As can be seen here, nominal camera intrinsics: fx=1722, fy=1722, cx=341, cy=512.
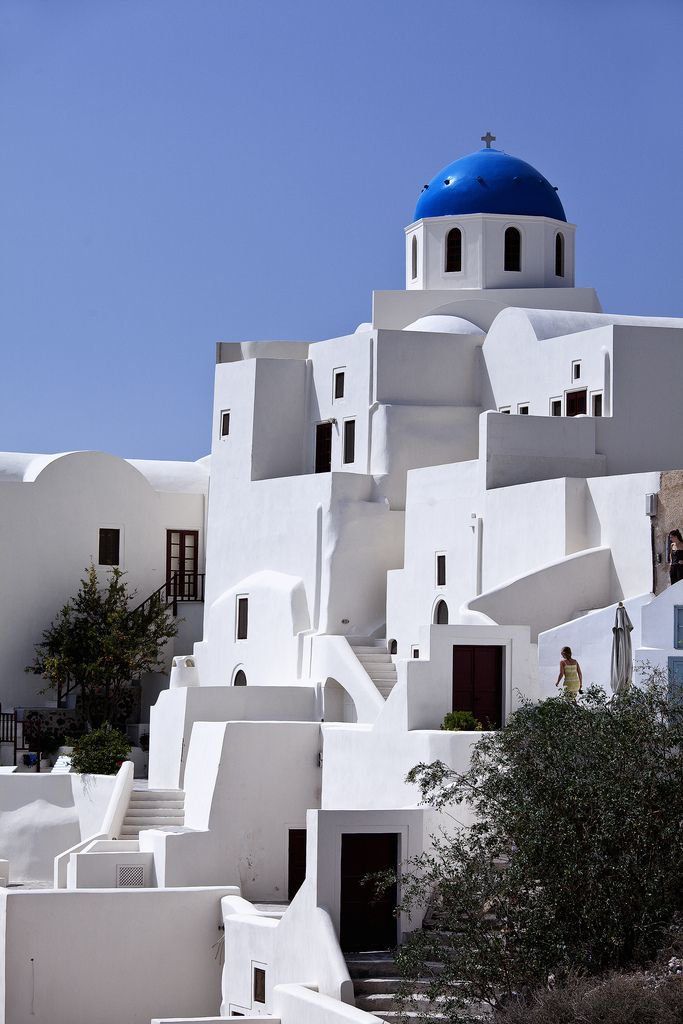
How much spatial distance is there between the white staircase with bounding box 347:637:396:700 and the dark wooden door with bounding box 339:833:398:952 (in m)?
7.54

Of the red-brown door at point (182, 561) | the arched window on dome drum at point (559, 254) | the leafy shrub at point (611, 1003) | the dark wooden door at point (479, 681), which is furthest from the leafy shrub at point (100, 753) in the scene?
the leafy shrub at point (611, 1003)

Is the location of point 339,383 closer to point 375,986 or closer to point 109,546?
point 109,546

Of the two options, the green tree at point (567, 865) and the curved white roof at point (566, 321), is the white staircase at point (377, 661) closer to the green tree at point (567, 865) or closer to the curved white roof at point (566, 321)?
the curved white roof at point (566, 321)

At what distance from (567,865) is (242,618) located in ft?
54.5

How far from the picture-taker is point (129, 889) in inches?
969

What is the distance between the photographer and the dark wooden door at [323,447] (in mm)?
34125

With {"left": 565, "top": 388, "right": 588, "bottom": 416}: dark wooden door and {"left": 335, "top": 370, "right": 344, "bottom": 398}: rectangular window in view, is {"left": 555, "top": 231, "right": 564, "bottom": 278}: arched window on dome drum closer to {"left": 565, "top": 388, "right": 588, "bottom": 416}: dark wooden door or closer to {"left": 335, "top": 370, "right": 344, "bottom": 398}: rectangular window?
{"left": 335, "top": 370, "right": 344, "bottom": 398}: rectangular window

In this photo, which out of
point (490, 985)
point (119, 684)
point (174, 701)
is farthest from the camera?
point (119, 684)

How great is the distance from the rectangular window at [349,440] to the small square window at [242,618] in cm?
334

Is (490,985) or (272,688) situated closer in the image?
(490,985)

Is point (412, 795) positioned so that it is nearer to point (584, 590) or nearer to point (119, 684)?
point (584, 590)

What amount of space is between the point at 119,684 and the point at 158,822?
302 inches

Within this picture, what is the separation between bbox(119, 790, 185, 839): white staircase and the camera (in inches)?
1116

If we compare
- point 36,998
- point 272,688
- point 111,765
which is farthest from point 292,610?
point 36,998
